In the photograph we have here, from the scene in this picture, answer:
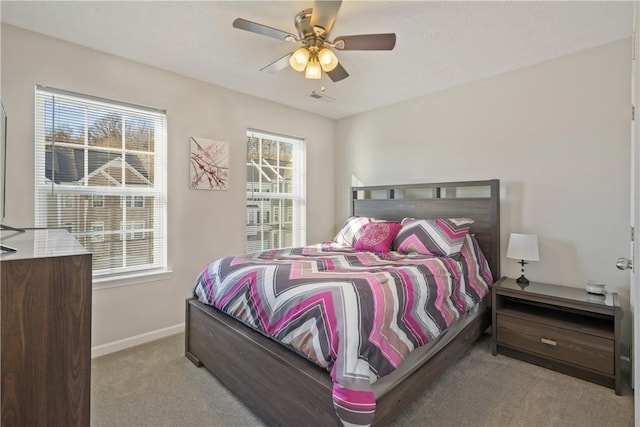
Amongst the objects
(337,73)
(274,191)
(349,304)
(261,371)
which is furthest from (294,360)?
(274,191)

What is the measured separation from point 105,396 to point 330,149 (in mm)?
3686

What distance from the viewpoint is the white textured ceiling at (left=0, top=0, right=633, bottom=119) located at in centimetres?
197

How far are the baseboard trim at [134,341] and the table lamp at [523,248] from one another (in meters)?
3.24

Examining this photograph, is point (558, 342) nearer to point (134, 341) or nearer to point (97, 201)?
point (134, 341)

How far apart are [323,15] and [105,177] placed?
229 centimetres

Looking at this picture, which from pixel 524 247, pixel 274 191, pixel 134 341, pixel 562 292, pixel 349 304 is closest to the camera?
pixel 349 304

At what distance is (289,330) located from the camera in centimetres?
154

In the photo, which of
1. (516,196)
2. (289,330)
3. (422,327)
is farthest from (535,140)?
(289,330)

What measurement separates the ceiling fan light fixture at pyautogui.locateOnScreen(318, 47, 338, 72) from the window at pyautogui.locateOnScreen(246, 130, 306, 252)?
5.77 feet

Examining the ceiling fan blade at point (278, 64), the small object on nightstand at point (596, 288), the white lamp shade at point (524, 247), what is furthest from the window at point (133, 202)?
the small object on nightstand at point (596, 288)

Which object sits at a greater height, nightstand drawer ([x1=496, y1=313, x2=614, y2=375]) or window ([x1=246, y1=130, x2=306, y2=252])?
window ([x1=246, y1=130, x2=306, y2=252])

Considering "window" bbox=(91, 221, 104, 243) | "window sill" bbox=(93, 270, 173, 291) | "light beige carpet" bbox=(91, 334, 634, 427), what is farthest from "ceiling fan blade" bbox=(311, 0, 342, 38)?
"window sill" bbox=(93, 270, 173, 291)

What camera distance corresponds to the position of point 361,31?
224cm

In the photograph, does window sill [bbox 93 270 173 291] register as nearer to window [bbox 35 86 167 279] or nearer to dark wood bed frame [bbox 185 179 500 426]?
window [bbox 35 86 167 279]
